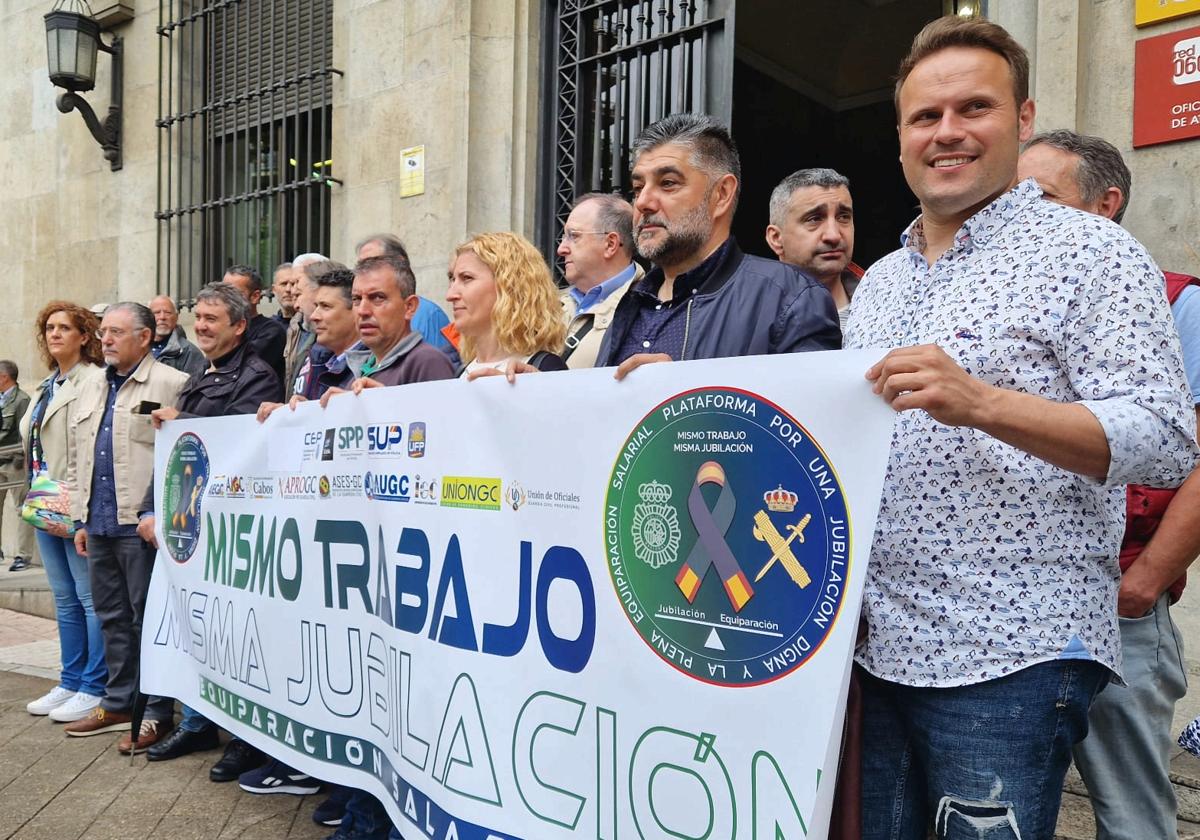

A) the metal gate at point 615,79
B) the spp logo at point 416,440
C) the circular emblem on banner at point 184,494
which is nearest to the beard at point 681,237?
the spp logo at point 416,440

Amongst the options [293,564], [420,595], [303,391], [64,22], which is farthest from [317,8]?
[420,595]

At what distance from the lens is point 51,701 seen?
16.6 feet

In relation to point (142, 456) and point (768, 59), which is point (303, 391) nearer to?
point (142, 456)

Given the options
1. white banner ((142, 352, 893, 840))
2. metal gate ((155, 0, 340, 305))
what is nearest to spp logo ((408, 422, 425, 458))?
white banner ((142, 352, 893, 840))

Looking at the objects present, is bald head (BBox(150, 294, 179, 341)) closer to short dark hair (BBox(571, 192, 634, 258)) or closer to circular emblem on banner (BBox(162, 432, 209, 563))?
circular emblem on banner (BBox(162, 432, 209, 563))

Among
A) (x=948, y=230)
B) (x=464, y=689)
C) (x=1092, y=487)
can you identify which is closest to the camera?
(x=1092, y=487)

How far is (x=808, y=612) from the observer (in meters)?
1.69

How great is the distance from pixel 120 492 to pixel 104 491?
129 mm

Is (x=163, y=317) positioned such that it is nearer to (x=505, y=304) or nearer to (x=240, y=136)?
(x=240, y=136)

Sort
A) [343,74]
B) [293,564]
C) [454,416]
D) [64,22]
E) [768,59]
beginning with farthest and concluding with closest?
[768,59], [64,22], [343,74], [293,564], [454,416]

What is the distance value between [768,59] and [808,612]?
9.05 meters

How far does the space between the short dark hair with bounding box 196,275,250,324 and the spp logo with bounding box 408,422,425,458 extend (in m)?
2.13

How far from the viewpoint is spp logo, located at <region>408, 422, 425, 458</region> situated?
9.12 ft

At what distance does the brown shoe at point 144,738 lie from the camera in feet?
14.5
